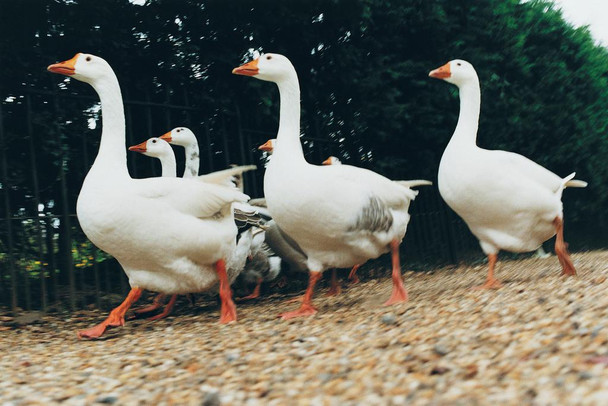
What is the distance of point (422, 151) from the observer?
8.98 meters

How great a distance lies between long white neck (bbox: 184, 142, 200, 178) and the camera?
6.53 meters

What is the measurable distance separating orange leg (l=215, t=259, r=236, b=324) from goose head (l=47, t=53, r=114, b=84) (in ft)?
6.26

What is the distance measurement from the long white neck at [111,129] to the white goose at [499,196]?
283cm

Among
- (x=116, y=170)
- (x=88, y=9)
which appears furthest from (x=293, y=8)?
(x=116, y=170)

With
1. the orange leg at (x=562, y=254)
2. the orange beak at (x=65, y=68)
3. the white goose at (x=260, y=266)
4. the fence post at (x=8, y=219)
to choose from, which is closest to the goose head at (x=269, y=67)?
the orange beak at (x=65, y=68)

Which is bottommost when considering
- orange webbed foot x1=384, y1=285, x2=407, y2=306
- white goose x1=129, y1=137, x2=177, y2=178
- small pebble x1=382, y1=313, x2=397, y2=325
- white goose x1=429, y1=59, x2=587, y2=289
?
orange webbed foot x1=384, y1=285, x2=407, y2=306

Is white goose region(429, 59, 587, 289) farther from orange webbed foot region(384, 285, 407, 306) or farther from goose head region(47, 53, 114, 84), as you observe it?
goose head region(47, 53, 114, 84)

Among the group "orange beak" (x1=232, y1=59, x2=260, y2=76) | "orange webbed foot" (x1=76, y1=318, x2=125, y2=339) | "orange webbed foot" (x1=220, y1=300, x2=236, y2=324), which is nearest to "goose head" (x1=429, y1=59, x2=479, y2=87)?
"orange beak" (x1=232, y1=59, x2=260, y2=76)

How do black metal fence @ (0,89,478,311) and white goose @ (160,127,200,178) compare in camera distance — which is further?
white goose @ (160,127,200,178)

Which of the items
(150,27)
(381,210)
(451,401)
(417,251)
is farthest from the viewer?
(417,251)

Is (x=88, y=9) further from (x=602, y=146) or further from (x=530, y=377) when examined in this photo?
(x=602, y=146)

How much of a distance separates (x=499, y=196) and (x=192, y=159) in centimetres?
336

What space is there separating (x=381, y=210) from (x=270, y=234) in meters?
2.26

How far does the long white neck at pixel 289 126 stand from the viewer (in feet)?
15.9
